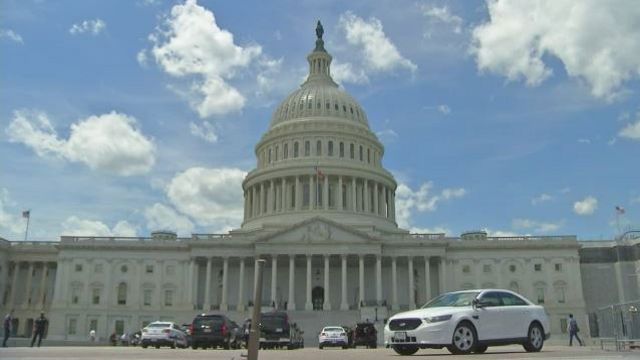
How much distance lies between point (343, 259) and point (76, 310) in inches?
1441

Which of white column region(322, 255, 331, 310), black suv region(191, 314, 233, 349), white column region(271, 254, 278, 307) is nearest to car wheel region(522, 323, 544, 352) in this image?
black suv region(191, 314, 233, 349)

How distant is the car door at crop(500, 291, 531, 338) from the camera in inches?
885

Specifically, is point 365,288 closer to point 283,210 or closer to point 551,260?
point 283,210

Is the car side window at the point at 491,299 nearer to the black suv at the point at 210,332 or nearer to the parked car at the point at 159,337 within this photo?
the black suv at the point at 210,332

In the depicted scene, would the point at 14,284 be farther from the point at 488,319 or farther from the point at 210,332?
the point at 488,319

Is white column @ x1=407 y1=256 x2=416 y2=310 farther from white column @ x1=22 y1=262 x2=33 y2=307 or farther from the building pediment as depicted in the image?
white column @ x1=22 y1=262 x2=33 y2=307

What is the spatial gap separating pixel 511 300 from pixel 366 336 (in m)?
23.7

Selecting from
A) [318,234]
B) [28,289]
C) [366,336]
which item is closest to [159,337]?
[366,336]

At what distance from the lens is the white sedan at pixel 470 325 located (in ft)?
70.0

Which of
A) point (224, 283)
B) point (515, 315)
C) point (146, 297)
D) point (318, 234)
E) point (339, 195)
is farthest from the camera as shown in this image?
point (339, 195)

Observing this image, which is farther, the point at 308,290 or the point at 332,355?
the point at 308,290

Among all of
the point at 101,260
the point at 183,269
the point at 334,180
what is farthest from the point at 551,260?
the point at 101,260

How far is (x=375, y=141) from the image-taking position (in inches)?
Answer: 4350

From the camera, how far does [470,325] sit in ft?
71.2
